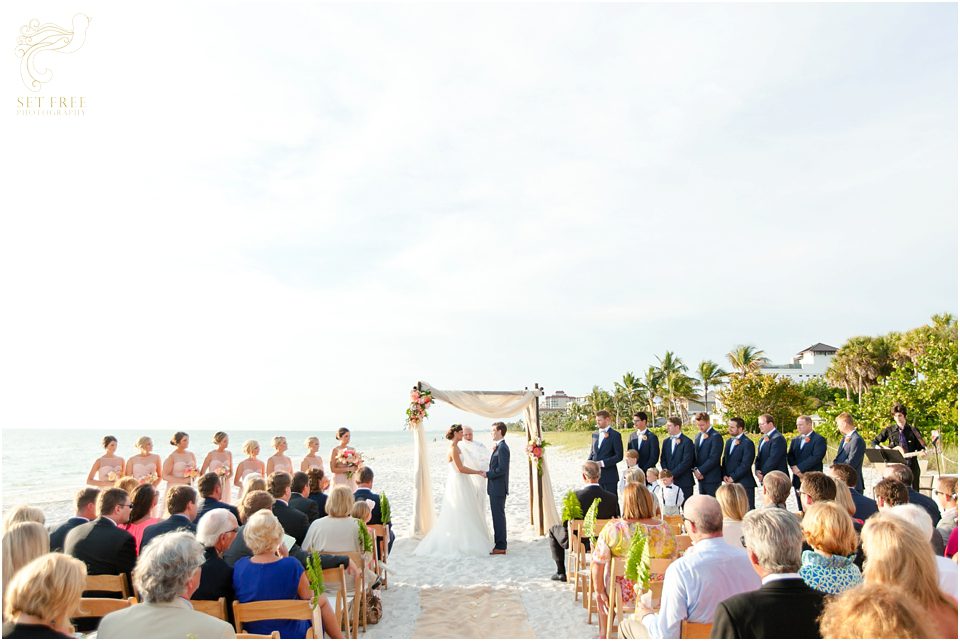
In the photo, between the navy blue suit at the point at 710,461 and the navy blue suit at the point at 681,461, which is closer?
the navy blue suit at the point at 710,461

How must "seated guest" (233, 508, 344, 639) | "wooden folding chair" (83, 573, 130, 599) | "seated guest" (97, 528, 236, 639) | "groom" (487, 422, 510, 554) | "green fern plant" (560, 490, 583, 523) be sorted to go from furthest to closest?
"groom" (487, 422, 510, 554) < "green fern plant" (560, 490, 583, 523) < "wooden folding chair" (83, 573, 130, 599) < "seated guest" (233, 508, 344, 639) < "seated guest" (97, 528, 236, 639)

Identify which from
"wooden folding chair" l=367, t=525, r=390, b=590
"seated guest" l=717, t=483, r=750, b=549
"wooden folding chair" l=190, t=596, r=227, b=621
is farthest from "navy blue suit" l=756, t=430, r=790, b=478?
"wooden folding chair" l=190, t=596, r=227, b=621

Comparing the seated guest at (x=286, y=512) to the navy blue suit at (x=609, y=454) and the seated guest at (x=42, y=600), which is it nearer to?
the seated guest at (x=42, y=600)

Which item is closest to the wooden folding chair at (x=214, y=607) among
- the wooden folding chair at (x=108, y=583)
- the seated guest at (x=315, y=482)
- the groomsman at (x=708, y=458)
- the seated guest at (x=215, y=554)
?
the seated guest at (x=215, y=554)

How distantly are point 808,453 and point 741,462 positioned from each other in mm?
954

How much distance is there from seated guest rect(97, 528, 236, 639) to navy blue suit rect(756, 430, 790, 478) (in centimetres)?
873

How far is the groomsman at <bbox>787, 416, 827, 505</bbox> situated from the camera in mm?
9461

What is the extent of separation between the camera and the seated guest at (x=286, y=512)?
19.6ft

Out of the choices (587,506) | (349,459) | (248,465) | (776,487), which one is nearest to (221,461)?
(248,465)

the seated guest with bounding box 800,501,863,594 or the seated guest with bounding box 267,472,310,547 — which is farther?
the seated guest with bounding box 267,472,310,547

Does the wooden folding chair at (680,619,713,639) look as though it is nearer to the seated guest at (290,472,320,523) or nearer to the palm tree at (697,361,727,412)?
the seated guest at (290,472,320,523)

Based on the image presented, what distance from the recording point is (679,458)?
10.4 meters

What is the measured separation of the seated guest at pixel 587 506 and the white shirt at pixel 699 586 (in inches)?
139

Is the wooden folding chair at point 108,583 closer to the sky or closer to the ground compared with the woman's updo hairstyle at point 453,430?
closer to the ground
